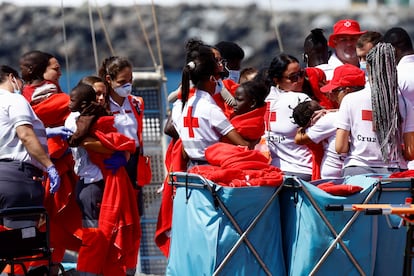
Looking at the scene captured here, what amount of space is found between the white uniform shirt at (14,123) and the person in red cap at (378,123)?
213 cm

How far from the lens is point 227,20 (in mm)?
62312

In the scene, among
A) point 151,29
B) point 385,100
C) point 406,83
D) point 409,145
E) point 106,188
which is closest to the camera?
point 385,100

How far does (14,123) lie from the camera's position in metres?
8.08

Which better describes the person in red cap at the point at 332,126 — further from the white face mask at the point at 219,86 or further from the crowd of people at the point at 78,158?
the crowd of people at the point at 78,158

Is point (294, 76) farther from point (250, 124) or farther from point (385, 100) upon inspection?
point (385, 100)

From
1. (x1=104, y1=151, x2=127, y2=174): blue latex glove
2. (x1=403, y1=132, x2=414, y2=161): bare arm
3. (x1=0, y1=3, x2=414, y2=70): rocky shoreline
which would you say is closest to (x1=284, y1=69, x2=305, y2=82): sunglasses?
(x1=403, y1=132, x2=414, y2=161): bare arm

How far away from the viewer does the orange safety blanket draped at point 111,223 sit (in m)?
8.46

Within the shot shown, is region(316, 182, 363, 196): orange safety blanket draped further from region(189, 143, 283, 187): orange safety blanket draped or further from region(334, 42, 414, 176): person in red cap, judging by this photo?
region(334, 42, 414, 176): person in red cap

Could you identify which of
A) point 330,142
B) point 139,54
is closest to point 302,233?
point 330,142

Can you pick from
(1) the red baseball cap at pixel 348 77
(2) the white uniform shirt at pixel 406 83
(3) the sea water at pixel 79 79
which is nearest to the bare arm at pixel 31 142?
(1) the red baseball cap at pixel 348 77

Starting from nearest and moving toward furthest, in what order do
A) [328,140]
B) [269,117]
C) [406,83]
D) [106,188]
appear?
[406,83], [328,140], [269,117], [106,188]

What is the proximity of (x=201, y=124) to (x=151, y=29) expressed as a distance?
167ft

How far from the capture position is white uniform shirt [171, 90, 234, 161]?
25.3ft

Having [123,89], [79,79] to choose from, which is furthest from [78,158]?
[79,79]
